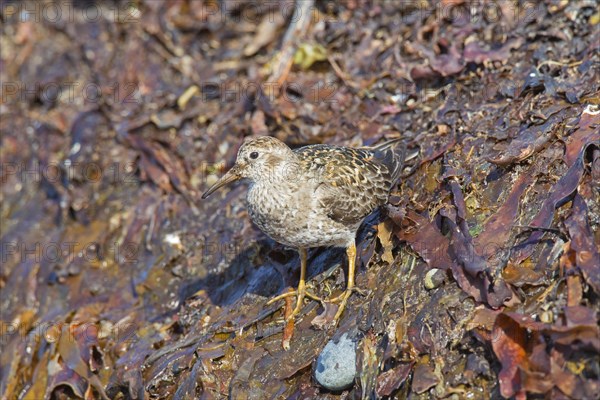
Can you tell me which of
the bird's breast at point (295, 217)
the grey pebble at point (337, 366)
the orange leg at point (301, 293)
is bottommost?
the orange leg at point (301, 293)

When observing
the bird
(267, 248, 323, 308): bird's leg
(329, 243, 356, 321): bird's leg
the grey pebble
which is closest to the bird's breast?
the bird

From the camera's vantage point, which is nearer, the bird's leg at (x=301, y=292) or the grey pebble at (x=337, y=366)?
the grey pebble at (x=337, y=366)

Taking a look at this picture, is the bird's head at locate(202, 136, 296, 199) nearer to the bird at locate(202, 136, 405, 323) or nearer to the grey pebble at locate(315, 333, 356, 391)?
the bird at locate(202, 136, 405, 323)

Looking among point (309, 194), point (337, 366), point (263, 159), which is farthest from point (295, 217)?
point (337, 366)

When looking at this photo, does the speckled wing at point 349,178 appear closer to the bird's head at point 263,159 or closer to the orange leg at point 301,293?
the bird's head at point 263,159

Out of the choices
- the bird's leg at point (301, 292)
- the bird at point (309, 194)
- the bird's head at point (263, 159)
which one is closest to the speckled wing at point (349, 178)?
the bird at point (309, 194)

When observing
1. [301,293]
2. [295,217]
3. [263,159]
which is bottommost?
[301,293]

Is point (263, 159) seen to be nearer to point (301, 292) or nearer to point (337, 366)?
point (301, 292)
